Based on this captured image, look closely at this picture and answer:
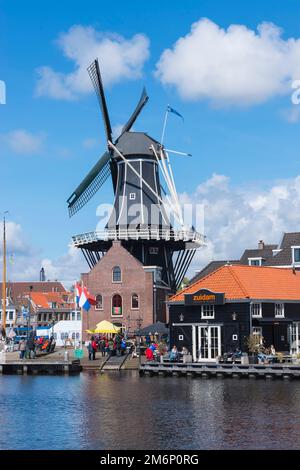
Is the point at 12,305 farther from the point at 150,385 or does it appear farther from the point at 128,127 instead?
the point at 150,385

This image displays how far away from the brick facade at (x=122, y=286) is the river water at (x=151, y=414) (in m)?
25.7

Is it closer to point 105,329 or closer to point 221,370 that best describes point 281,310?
point 221,370

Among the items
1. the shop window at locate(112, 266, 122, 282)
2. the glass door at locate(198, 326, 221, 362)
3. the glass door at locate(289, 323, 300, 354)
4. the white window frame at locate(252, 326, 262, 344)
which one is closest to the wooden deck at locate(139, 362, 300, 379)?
the glass door at locate(198, 326, 221, 362)

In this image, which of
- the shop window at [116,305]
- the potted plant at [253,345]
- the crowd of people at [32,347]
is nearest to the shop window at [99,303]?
the shop window at [116,305]

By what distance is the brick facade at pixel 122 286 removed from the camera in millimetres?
72312

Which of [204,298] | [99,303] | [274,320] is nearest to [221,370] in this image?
[204,298]

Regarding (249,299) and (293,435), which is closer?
(293,435)

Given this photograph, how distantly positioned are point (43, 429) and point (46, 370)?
89.0 feet

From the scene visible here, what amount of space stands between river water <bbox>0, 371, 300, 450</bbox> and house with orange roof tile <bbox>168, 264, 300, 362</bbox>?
23.6 ft

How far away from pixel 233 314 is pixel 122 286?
73.4 feet

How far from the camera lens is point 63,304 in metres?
130

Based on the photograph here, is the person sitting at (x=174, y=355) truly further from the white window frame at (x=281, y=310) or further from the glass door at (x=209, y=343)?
the white window frame at (x=281, y=310)

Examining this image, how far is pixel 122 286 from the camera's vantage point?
241 ft
